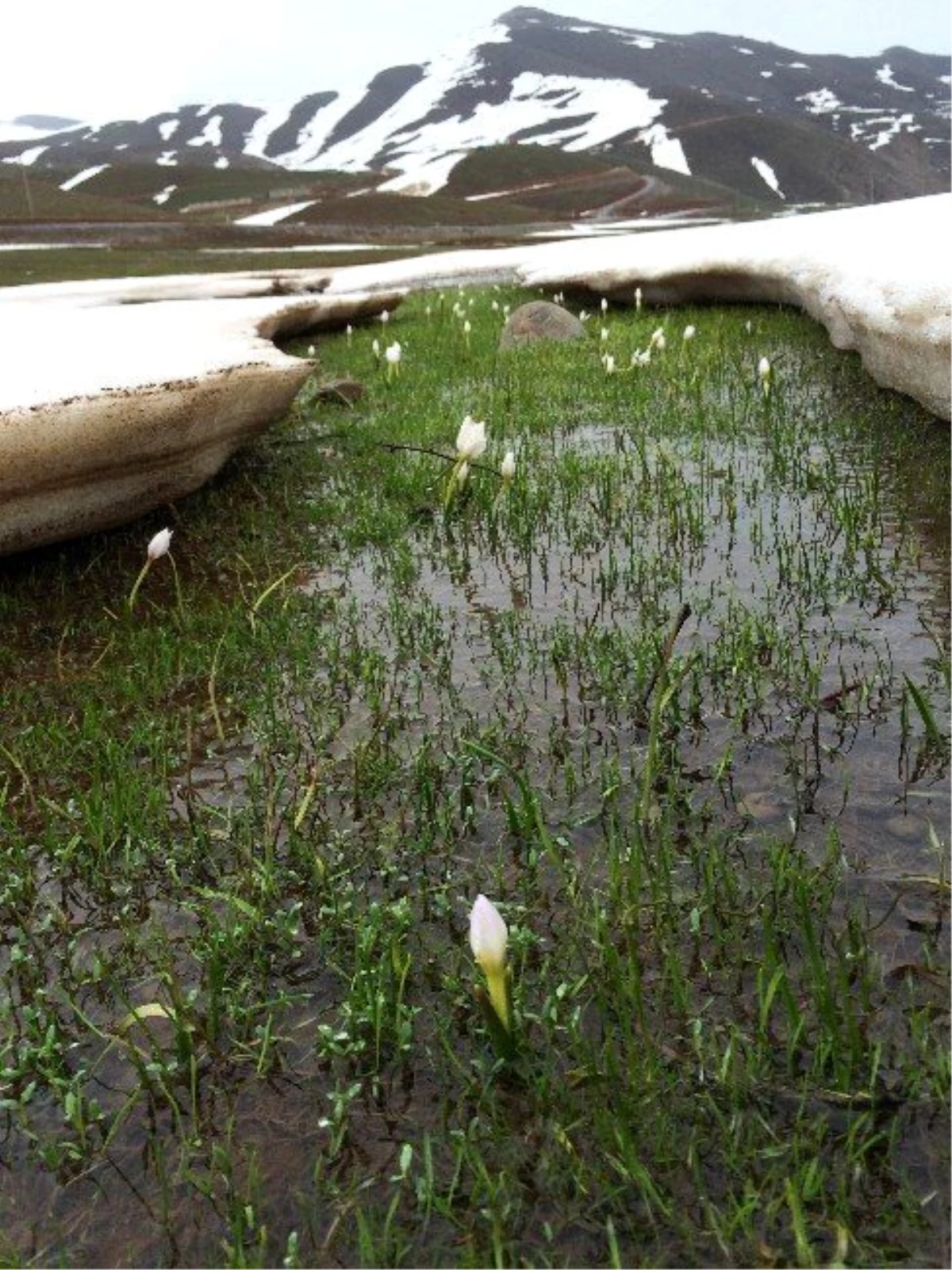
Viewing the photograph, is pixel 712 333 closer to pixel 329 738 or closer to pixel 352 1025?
pixel 329 738

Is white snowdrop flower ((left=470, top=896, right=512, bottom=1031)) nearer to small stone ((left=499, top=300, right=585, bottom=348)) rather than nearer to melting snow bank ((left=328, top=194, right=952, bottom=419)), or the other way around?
melting snow bank ((left=328, top=194, right=952, bottom=419))

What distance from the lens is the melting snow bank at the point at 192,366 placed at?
6090 mm

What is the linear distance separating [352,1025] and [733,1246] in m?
1.08

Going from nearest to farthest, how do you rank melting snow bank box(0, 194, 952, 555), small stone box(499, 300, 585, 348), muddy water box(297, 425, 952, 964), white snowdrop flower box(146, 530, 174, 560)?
muddy water box(297, 425, 952, 964), white snowdrop flower box(146, 530, 174, 560), melting snow bank box(0, 194, 952, 555), small stone box(499, 300, 585, 348)

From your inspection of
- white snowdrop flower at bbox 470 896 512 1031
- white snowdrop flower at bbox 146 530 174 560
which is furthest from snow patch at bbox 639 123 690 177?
white snowdrop flower at bbox 470 896 512 1031

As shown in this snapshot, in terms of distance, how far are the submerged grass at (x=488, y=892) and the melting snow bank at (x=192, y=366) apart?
0.56m

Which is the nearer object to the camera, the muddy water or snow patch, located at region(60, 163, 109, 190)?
the muddy water

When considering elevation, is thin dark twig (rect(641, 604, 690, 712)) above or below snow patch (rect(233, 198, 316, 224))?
above

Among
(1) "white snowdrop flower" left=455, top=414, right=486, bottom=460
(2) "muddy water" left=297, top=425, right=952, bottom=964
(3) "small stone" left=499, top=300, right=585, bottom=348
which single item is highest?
(1) "white snowdrop flower" left=455, top=414, right=486, bottom=460

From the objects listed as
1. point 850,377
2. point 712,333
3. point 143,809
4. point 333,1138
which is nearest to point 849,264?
point 850,377

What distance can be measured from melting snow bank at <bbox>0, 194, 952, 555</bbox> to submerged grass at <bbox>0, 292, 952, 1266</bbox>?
558 millimetres

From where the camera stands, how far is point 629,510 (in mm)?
6871

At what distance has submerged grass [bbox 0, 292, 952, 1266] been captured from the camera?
7.70ft

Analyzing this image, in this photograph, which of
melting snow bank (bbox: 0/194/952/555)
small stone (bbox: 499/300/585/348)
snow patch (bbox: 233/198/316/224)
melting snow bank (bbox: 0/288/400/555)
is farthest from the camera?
snow patch (bbox: 233/198/316/224)
